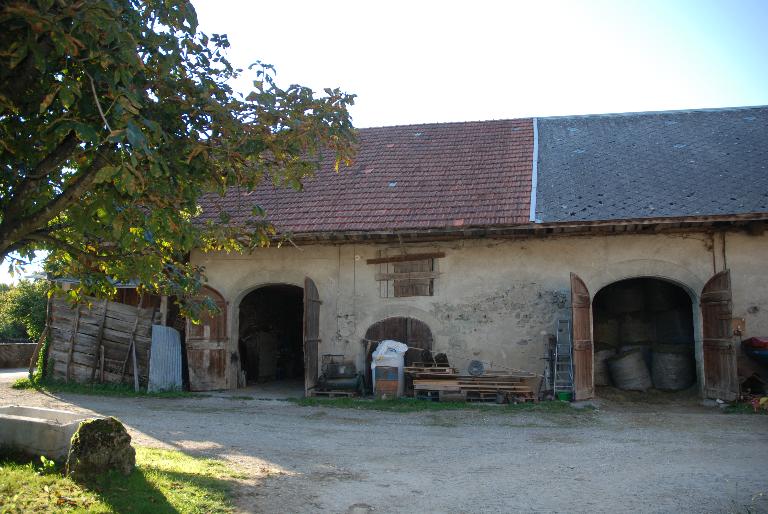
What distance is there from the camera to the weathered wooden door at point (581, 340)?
1157 centimetres

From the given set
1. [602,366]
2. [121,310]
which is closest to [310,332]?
[121,310]

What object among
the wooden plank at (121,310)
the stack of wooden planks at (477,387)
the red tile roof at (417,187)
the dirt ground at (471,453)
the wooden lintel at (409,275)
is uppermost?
the red tile roof at (417,187)

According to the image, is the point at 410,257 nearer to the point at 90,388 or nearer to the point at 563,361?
the point at 563,361

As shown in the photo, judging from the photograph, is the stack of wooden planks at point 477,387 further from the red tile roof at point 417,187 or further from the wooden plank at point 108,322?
the wooden plank at point 108,322

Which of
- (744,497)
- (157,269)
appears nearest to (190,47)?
(157,269)

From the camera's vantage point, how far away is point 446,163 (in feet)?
49.6

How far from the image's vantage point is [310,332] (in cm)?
1278

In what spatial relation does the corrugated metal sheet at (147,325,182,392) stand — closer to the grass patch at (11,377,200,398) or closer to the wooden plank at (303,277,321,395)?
the grass patch at (11,377,200,398)

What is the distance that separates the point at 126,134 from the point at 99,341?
36.3 ft

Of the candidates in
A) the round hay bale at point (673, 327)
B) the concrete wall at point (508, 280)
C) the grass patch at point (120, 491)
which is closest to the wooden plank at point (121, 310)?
the concrete wall at point (508, 280)

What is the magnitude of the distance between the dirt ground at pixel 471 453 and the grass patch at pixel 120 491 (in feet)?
1.15

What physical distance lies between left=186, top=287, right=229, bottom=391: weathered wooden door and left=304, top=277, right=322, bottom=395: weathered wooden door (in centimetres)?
206

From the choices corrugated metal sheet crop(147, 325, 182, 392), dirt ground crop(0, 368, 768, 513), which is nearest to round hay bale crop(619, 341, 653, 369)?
dirt ground crop(0, 368, 768, 513)

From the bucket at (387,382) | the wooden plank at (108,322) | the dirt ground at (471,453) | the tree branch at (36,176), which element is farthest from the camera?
the wooden plank at (108,322)
